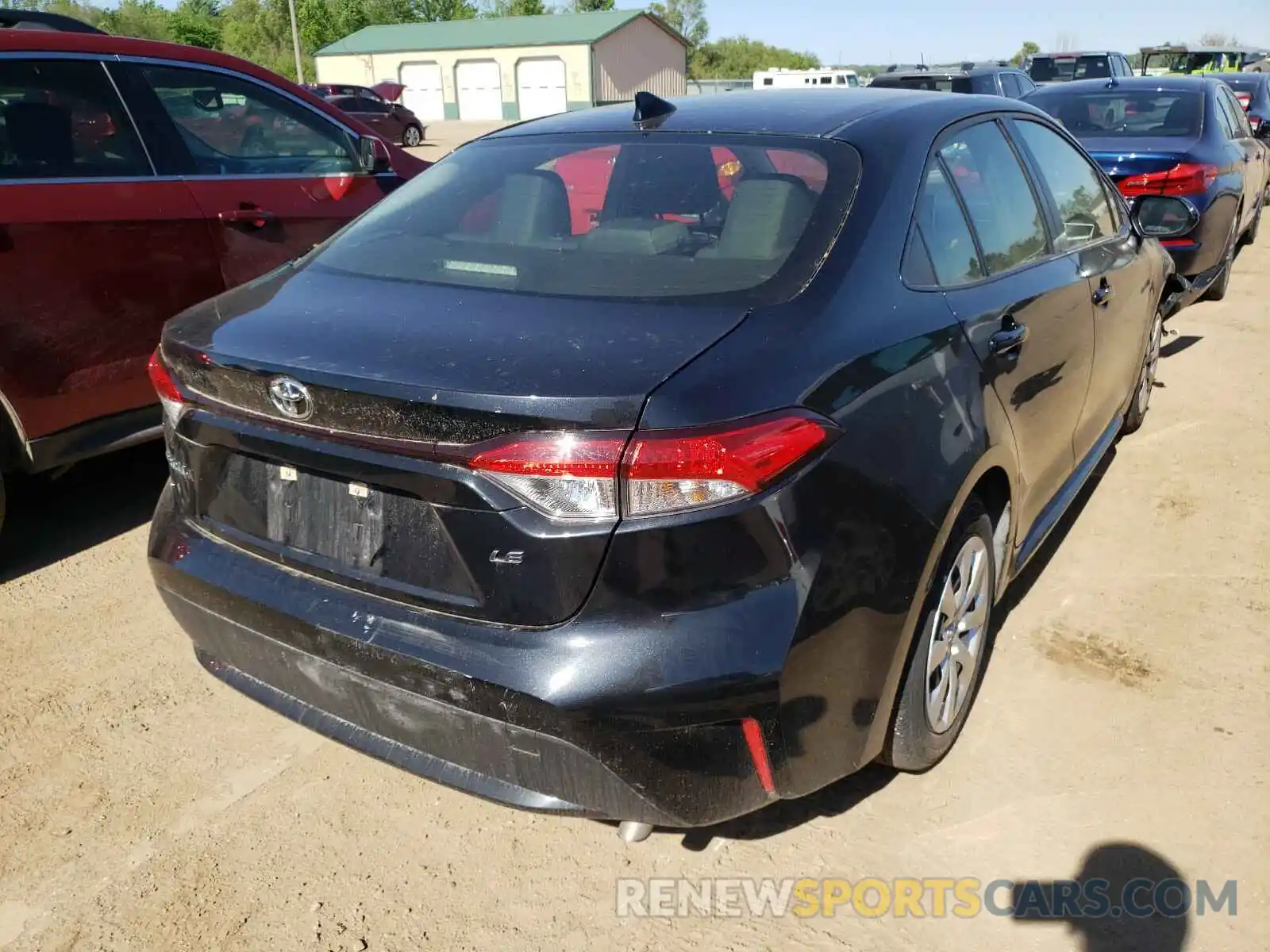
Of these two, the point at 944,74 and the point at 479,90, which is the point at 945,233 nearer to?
the point at 944,74

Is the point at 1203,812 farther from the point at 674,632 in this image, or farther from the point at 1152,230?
the point at 1152,230

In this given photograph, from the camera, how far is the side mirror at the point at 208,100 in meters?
4.39

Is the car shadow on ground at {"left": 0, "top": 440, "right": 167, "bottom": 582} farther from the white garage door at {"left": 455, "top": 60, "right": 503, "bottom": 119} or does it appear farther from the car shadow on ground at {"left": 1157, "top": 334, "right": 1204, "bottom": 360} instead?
the white garage door at {"left": 455, "top": 60, "right": 503, "bottom": 119}

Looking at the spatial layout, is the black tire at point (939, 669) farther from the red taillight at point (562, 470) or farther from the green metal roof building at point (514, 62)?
the green metal roof building at point (514, 62)

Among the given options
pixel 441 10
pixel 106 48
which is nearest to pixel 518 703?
pixel 106 48

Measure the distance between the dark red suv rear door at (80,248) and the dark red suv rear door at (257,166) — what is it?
0.52ft

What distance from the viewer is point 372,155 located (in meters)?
4.78

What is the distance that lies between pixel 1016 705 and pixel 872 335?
142cm

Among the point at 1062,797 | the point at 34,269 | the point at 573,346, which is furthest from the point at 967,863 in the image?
the point at 34,269

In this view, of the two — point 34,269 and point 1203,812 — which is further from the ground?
point 34,269

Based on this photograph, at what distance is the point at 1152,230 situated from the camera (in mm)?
4352

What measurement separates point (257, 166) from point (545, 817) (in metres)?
3.28

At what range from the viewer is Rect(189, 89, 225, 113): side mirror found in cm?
439

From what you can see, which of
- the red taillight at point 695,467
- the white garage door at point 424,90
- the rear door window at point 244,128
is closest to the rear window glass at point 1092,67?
the rear door window at point 244,128
